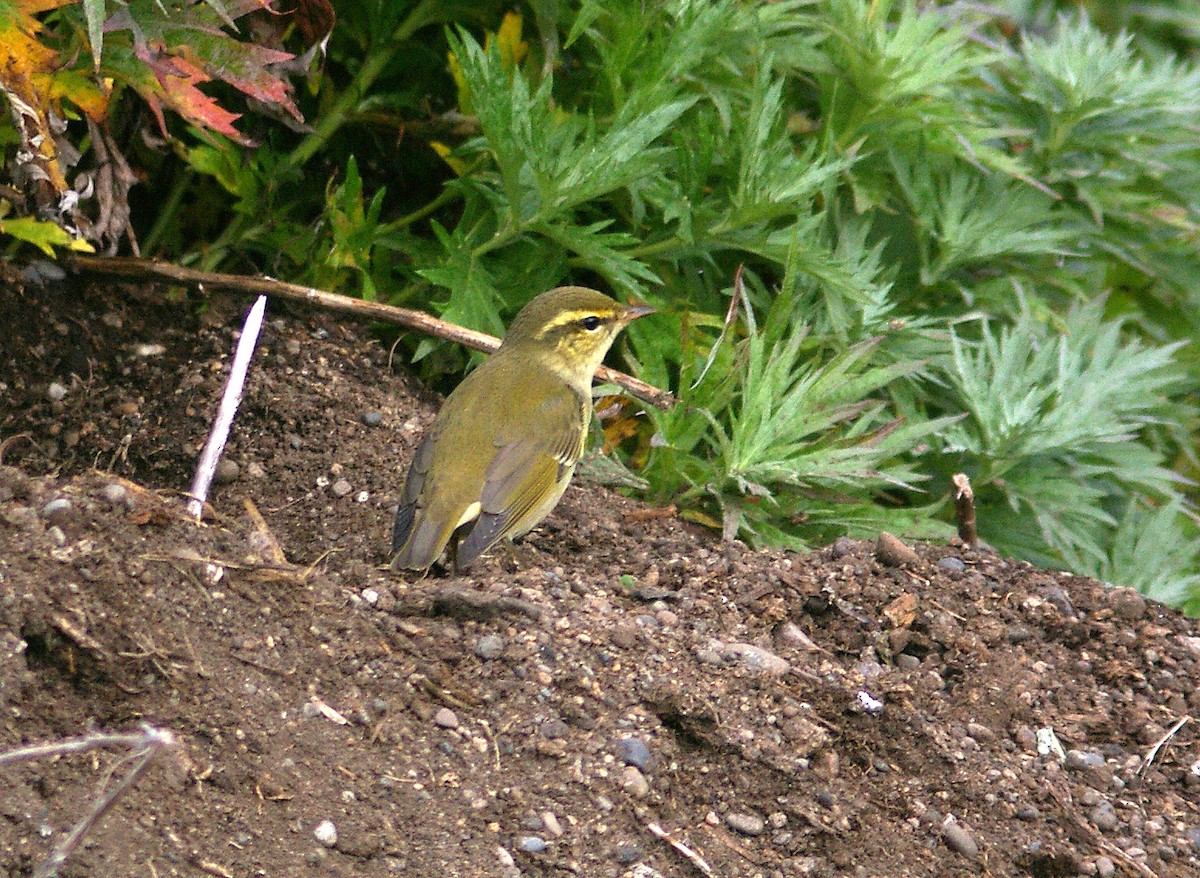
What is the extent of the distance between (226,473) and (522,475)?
1.04 m

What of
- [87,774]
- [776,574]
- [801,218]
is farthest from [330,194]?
[87,774]

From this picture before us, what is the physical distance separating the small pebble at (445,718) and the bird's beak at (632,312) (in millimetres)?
2165

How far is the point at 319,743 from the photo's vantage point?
11.6ft

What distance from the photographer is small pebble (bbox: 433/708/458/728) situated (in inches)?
148

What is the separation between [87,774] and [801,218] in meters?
3.81

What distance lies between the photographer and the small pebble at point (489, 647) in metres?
4.00

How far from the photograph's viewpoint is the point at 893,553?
500cm

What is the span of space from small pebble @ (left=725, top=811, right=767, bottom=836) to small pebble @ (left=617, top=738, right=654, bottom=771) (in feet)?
0.81

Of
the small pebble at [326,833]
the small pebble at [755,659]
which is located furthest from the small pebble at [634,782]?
the small pebble at [326,833]

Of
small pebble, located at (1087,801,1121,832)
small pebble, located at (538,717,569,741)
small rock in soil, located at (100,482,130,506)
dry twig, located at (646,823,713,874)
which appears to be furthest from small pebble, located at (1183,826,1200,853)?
small rock in soil, located at (100,482,130,506)

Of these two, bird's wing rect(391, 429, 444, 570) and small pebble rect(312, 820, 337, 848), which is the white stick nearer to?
bird's wing rect(391, 429, 444, 570)

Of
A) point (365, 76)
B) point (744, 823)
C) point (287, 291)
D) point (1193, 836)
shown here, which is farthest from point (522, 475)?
point (1193, 836)

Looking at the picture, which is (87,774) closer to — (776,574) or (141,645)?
(141,645)

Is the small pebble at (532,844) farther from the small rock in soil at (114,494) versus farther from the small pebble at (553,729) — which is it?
the small rock in soil at (114,494)
